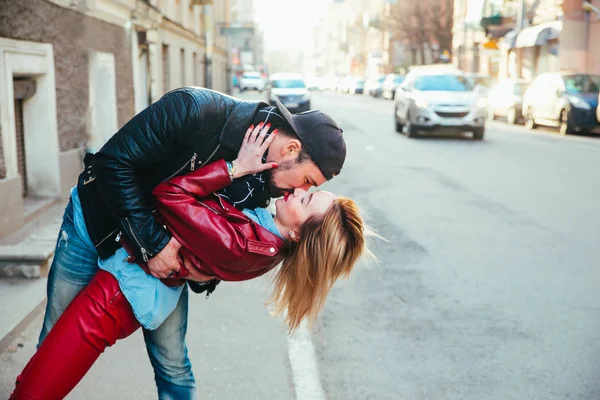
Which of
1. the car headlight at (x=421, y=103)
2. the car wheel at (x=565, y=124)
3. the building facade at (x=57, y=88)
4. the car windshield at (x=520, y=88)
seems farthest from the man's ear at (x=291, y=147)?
the car windshield at (x=520, y=88)

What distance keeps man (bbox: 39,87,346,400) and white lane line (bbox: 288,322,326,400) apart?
1.41 metres

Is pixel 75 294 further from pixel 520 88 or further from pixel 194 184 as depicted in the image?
pixel 520 88

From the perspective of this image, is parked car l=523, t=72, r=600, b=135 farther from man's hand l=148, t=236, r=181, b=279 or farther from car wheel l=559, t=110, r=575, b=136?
man's hand l=148, t=236, r=181, b=279

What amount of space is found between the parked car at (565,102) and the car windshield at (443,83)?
3300 millimetres

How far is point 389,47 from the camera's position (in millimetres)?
84188

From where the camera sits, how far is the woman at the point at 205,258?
2342 millimetres

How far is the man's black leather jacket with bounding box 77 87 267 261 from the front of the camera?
7.67 ft

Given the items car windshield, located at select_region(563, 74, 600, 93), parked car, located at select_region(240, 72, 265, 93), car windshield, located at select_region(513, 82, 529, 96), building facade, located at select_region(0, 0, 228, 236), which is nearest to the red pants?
building facade, located at select_region(0, 0, 228, 236)

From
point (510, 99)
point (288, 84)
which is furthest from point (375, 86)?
point (510, 99)

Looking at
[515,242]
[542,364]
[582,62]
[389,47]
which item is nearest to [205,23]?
[582,62]

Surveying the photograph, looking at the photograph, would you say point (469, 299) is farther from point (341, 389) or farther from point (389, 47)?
point (389, 47)

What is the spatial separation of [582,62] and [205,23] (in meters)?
17.4

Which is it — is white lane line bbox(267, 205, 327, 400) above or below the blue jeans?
below

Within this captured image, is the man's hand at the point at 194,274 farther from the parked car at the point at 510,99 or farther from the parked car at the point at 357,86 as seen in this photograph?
the parked car at the point at 357,86
